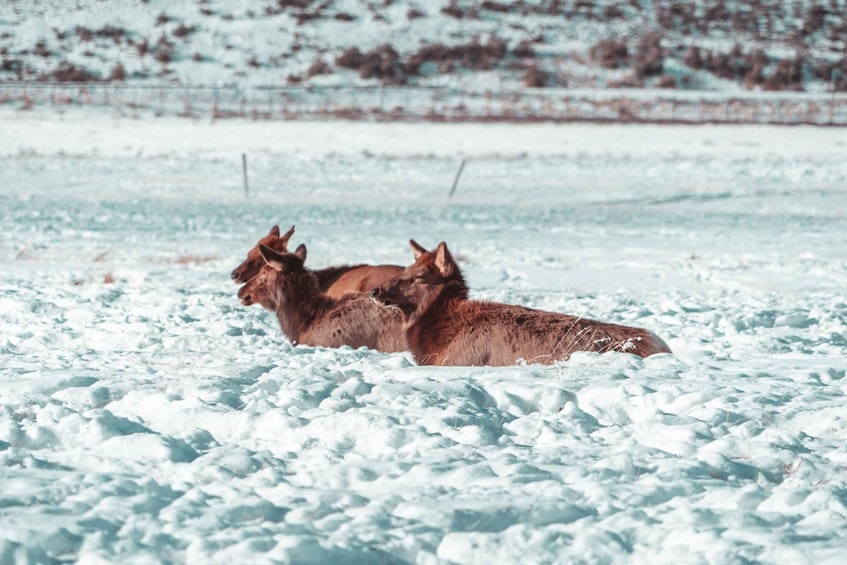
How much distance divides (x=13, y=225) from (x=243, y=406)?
15.3 metres

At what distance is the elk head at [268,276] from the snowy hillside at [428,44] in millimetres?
48964

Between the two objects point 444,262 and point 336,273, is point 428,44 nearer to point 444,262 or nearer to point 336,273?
point 336,273

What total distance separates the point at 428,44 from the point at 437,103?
12693 mm

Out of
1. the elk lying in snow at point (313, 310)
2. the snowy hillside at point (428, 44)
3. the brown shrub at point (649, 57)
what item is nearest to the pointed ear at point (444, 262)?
the elk lying in snow at point (313, 310)

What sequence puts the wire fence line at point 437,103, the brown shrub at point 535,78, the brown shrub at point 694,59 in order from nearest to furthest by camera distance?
the wire fence line at point 437,103, the brown shrub at point 535,78, the brown shrub at point 694,59

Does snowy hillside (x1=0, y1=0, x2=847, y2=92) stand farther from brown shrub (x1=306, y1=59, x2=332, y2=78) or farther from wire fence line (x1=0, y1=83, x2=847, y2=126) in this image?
wire fence line (x1=0, y1=83, x2=847, y2=126)

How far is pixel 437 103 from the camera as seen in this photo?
2130 inches

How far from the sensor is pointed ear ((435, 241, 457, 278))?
8570mm

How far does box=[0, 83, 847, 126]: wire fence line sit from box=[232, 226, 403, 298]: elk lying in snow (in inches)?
1446

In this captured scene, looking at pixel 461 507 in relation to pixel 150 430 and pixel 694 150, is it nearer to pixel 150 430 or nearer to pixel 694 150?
pixel 150 430

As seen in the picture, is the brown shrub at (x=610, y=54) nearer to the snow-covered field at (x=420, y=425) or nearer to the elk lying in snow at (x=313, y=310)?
the snow-covered field at (x=420, y=425)

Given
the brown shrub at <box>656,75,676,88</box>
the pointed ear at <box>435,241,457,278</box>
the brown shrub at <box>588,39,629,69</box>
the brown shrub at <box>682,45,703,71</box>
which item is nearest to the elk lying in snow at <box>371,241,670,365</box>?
the pointed ear at <box>435,241,457,278</box>

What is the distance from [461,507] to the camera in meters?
4.90

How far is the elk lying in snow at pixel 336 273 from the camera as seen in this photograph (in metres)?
10.7
